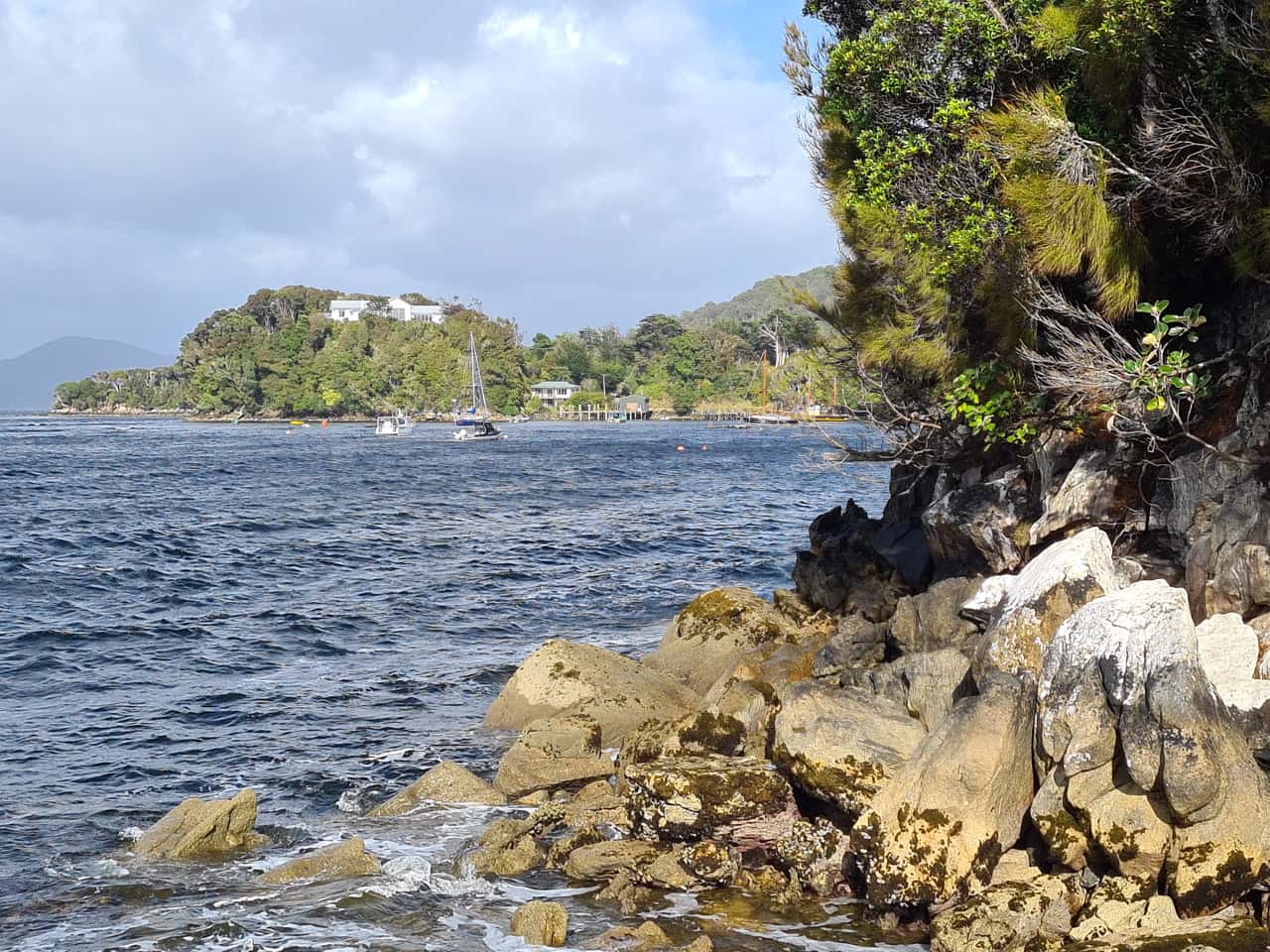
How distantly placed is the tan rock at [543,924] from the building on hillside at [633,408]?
6395 inches

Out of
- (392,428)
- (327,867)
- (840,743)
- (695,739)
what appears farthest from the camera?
(392,428)

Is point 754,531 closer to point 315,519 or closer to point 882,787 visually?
point 315,519

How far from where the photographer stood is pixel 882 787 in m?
9.80

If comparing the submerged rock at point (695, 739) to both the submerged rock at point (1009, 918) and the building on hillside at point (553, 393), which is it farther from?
the building on hillside at point (553, 393)

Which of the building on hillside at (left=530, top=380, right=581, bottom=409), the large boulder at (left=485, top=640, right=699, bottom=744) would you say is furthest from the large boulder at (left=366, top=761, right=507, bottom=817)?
the building on hillside at (left=530, top=380, right=581, bottom=409)

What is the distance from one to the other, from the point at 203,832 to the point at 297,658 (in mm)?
8895

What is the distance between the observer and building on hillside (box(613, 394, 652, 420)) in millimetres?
173750

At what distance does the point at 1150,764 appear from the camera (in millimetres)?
8617

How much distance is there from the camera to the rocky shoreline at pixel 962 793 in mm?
8398

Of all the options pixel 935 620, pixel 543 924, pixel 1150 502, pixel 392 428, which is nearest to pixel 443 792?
pixel 543 924

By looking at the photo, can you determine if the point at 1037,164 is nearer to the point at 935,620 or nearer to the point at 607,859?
the point at 935,620

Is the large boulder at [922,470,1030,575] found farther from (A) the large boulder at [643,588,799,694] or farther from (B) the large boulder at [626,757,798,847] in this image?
(B) the large boulder at [626,757,798,847]

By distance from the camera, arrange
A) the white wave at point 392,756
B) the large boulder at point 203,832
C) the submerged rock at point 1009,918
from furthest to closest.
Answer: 1. the white wave at point 392,756
2. the large boulder at point 203,832
3. the submerged rock at point 1009,918

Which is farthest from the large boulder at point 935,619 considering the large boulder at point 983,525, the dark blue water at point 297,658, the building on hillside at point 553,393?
the building on hillside at point 553,393
